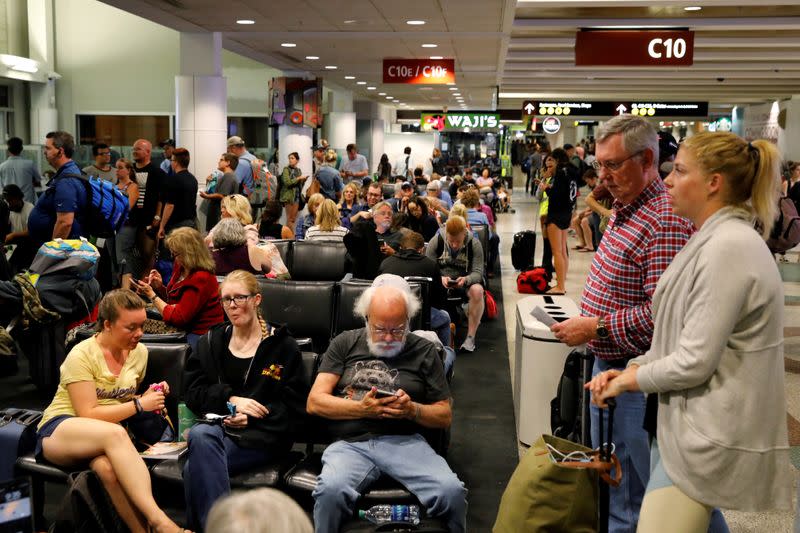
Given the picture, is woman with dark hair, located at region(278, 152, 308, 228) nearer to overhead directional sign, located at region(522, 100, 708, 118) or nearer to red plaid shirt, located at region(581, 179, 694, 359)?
red plaid shirt, located at region(581, 179, 694, 359)

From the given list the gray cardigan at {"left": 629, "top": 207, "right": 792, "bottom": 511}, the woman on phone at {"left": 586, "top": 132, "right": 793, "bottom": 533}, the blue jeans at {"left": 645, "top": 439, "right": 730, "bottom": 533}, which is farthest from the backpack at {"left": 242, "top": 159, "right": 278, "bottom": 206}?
the gray cardigan at {"left": 629, "top": 207, "right": 792, "bottom": 511}

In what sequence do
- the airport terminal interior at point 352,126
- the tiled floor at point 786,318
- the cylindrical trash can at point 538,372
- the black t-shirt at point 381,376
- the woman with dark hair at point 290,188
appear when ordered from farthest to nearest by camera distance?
the woman with dark hair at point 290,188 → the cylindrical trash can at point 538,372 → the airport terminal interior at point 352,126 → the tiled floor at point 786,318 → the black t-shirt at point 381,376

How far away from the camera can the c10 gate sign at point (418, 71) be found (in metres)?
15.6

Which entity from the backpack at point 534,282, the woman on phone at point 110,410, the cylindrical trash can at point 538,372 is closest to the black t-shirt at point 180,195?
the backpack at point 534,282

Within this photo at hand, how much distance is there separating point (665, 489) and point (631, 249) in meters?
1.03

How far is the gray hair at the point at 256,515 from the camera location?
6.05 ft

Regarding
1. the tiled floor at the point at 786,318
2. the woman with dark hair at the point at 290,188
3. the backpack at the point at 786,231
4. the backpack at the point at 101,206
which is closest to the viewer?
the tiled floor at the point at 786,318

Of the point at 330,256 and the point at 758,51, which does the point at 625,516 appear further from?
the point at 758,51

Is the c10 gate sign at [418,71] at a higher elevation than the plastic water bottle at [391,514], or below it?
higher

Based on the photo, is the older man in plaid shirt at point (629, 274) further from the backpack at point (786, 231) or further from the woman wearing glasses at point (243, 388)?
the backpack at point (786, 231)

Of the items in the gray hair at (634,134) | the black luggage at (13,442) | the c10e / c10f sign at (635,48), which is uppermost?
the c10e / c10f sign at (635,48)

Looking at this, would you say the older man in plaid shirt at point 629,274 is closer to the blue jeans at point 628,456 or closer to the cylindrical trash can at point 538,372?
the blue jeans at point 628,456

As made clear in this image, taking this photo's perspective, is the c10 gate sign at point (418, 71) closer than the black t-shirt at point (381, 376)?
No

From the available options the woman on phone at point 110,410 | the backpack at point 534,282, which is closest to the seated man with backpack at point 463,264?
the backpack at point 534,282
